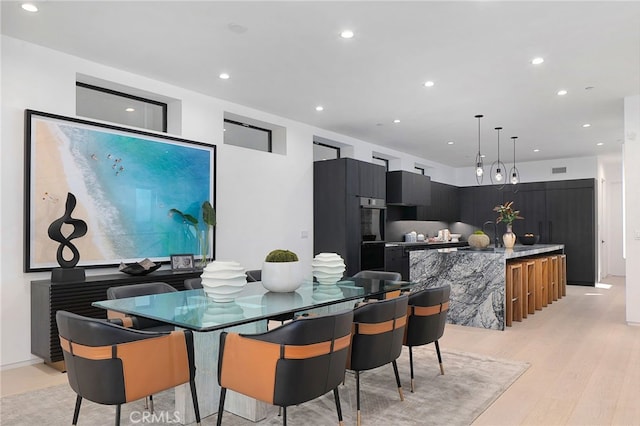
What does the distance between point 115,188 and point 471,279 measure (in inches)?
165

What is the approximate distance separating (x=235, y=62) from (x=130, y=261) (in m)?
2.31

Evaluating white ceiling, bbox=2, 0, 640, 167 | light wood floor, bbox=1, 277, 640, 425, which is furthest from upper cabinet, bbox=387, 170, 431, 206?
light wood floor, bbox=1, 277, 640, 425

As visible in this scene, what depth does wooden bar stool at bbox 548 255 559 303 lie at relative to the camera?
7.31m

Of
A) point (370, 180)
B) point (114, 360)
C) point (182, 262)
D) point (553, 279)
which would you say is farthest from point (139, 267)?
point (553, 279)

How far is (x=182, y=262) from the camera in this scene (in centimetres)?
501

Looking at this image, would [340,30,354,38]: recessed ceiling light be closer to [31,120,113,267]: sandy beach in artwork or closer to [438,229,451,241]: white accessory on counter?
[31,120,113,267]: sandy beach in artwork

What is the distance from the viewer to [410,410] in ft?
9.66

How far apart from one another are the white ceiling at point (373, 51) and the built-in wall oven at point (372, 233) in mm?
1549

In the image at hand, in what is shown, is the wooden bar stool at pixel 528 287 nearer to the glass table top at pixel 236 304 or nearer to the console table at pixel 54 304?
the glass table top at pixel 236 304

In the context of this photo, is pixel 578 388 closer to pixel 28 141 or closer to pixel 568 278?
pixel 28 141

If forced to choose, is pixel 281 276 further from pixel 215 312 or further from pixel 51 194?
pixel 51 194

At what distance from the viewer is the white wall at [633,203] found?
559 centimetres

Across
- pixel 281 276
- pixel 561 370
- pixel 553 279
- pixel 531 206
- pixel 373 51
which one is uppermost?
pixel 373 51

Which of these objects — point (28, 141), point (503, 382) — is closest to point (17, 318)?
point (28, 141)
